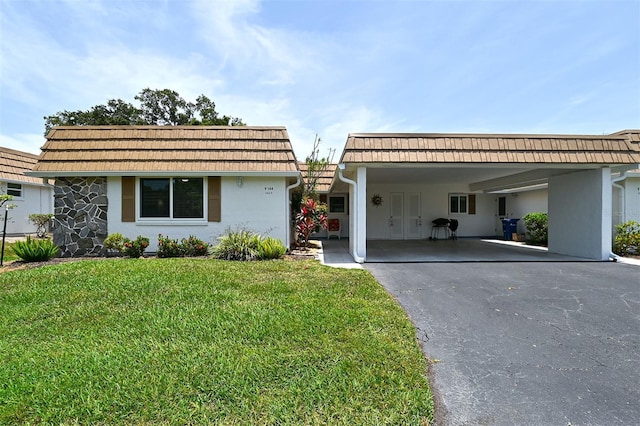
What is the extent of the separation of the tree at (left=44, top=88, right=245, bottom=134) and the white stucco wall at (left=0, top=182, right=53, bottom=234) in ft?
37.3

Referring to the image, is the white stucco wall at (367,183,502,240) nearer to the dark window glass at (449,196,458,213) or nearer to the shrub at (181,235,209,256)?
the dark window glass at (449,196,458,213)

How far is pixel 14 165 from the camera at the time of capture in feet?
51.3

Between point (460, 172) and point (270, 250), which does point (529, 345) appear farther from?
point (460, 172)

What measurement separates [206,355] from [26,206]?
63.5 feet

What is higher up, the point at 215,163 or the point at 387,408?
the point at 215,163

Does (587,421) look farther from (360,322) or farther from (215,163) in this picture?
(215,163)

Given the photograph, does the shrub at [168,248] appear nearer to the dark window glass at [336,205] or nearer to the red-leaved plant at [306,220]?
the red-leaved plant at [306,220]

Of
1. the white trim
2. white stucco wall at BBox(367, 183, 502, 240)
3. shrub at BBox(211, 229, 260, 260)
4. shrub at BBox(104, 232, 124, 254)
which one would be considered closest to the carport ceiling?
white stucco wall at BBox(367, 183, 502, 240)

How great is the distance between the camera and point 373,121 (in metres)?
14.2

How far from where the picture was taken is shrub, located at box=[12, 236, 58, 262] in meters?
7.90

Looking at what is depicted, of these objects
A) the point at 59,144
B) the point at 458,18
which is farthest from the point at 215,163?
the point at 458,18

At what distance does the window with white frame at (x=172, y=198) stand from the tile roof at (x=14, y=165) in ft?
31.3

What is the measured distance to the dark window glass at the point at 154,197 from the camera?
930cm

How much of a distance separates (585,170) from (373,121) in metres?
7.93
